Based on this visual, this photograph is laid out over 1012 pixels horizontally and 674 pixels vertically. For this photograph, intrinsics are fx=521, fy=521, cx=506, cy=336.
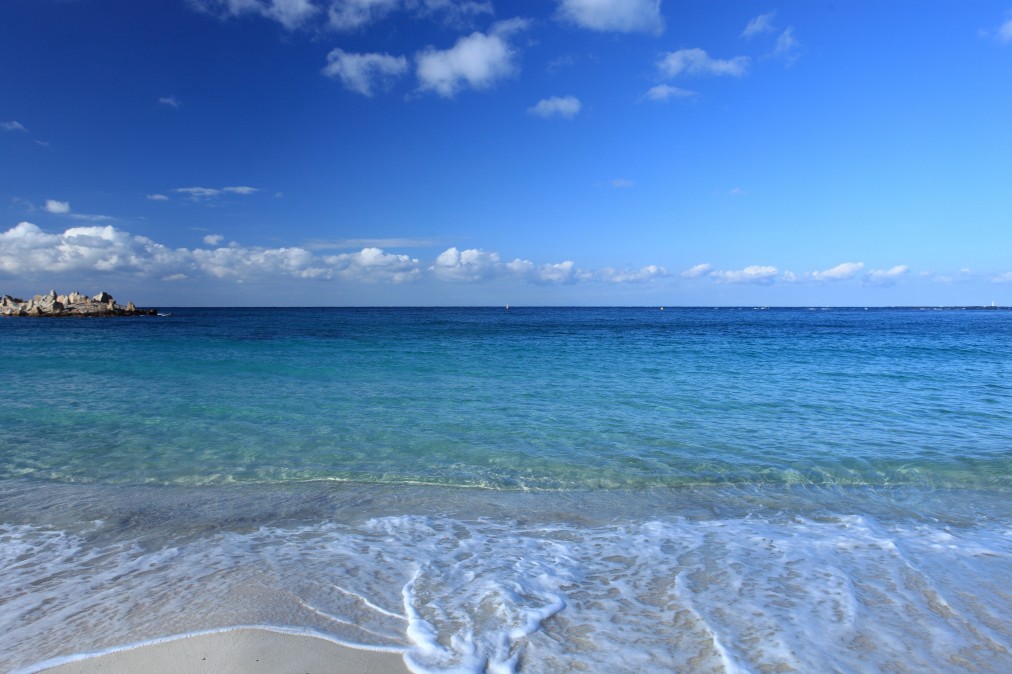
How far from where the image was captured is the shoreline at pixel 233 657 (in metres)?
3.31

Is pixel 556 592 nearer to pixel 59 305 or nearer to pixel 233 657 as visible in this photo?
pixel 233 657

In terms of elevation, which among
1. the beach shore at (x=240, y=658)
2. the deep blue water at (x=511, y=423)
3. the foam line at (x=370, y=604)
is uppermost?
the beach shore at (x=240, y=658)

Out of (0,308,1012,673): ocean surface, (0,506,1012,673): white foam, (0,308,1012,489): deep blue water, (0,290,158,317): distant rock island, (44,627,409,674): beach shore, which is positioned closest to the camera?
(44,627,409,674): beach shore

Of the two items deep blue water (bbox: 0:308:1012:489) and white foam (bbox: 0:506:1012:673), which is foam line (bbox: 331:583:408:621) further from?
deep blue water (bbox: 0:308:1012:489)

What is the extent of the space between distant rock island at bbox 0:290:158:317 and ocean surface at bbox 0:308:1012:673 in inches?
3241

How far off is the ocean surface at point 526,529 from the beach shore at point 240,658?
0.14 m

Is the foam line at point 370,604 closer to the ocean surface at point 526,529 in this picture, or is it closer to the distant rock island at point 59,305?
the ocean surface at point 526,529

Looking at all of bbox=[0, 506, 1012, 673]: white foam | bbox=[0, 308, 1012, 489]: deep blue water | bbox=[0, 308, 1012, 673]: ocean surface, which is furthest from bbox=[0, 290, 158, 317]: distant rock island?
bbox=[0, 506, 1012, 673]: white foam

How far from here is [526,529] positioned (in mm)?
5898

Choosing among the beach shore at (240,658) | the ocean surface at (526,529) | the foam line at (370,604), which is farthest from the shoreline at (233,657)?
the foam line at (370,604)

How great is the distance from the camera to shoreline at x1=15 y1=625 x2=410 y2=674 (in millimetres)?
3307

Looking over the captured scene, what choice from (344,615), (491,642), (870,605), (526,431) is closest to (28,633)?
(344,615)

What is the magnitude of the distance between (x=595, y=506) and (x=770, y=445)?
4.61 m

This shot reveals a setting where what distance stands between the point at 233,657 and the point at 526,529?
320 centimetres
